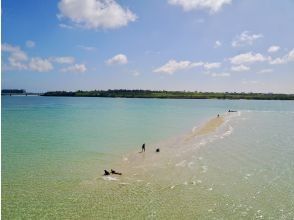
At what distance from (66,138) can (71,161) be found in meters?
13.9

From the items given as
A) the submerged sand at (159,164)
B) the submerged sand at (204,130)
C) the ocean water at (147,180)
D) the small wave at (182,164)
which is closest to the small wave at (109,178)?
the ocean water at (147,180)

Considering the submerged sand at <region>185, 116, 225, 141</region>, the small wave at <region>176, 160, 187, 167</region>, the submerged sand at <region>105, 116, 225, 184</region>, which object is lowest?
the submerged sand at <region>185, 116, 225, 141</region>

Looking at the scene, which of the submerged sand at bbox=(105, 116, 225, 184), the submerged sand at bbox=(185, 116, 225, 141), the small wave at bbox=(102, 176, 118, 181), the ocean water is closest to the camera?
the ocean water

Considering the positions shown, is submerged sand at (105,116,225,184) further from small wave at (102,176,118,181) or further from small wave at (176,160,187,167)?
small wave at (102,176,118,181)

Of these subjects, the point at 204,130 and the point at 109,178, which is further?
the point at 204,130

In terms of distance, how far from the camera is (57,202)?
1769 cm

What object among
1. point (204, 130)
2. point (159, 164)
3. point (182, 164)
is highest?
point (182, 164)

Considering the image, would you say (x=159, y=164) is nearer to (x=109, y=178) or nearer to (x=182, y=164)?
(x=182, y=164)

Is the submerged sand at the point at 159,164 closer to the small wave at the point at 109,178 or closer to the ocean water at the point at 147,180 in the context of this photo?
the ocean water at the point at 147,180

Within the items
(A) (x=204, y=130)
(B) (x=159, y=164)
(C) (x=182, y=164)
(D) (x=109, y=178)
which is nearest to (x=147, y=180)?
(D) (x=109, y=178)

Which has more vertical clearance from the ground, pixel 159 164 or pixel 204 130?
pixel 159 164

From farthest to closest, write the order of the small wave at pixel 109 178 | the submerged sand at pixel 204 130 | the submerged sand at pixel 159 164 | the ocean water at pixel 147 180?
the submerged sand at pixel 204 130
the submerged sand at pixel 159 164
the small wave at pixel 109 178
the ocean water at pixel 147 180

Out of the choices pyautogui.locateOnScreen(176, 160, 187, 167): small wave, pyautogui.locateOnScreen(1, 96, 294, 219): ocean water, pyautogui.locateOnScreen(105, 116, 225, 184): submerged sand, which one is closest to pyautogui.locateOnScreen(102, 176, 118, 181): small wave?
pyautogui.locateOnScreen(1, 96, 294, 219): ocean water

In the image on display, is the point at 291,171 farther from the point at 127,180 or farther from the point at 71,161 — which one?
the point at 71,161
